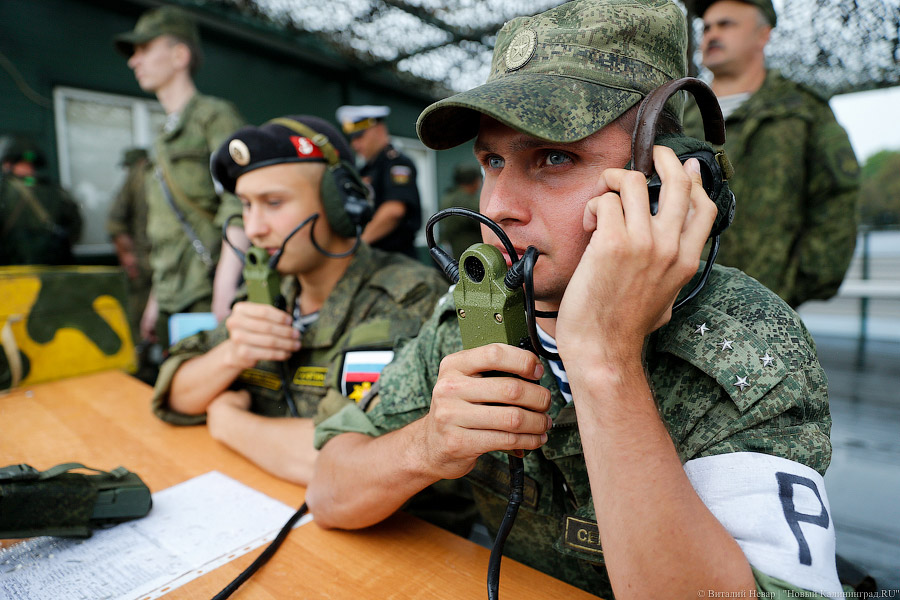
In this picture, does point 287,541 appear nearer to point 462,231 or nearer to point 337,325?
point 337,325

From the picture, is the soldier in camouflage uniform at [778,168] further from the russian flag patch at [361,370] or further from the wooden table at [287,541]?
the wooden table at [287,541]

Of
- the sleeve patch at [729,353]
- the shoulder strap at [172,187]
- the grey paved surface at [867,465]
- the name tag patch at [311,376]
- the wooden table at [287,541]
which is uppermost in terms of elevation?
the shoulder strap at [172,187]

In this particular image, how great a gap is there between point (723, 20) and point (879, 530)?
2.38 metres

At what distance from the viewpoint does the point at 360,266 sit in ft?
6.30

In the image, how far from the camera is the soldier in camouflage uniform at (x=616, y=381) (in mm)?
719

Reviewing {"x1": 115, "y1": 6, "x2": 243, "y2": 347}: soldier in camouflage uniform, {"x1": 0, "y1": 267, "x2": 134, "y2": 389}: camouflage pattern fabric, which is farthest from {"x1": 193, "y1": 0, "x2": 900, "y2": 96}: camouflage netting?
{"x1": 0, "y1": 267, "x2": 134, "y2": 389}: camouflage pattern fabric

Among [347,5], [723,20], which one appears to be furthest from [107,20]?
[723,20]

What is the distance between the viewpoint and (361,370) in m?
1.48

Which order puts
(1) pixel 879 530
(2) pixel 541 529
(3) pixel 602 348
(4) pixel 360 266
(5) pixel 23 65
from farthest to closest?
(5) pixel 23 65, (1) pixel 879 530, (4) pixel 360 266, (2) pixel 541 529, (3) pixel 602 348

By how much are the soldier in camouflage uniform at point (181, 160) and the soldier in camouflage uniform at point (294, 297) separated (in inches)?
46.9

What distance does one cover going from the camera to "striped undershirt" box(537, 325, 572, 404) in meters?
1.06

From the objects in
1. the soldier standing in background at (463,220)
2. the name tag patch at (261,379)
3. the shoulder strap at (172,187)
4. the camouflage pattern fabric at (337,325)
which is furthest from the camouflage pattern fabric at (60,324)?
the soldier standing in background at (463,220)

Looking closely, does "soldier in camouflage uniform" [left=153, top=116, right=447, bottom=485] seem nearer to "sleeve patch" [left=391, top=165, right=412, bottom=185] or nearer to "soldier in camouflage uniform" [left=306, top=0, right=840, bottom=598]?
"soldier in camouflage uniform" [left=306, top=0, right=840, bottom=598]

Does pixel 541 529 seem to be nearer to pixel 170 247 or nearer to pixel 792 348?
pixel 792 348
